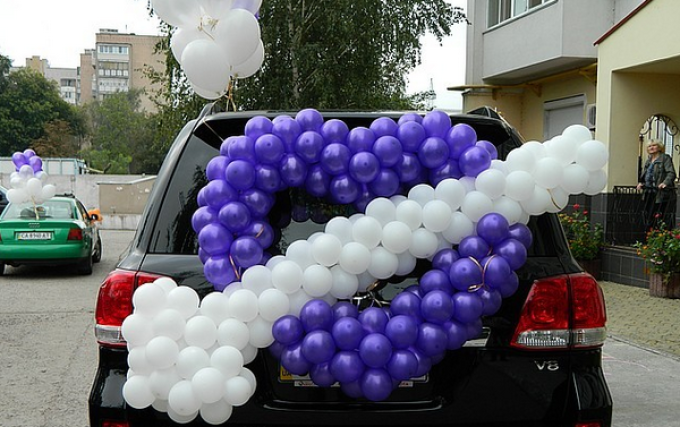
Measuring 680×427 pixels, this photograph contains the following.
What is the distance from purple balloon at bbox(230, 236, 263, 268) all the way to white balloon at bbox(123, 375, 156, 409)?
534mm

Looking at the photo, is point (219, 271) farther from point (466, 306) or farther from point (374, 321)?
point (466, 306)

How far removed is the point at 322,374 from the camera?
2.63m

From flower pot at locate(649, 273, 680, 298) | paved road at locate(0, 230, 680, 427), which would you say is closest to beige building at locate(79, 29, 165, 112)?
paved road at locate(0, 230, 680, 427)

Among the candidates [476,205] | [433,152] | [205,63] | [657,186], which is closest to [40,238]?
[205,63]

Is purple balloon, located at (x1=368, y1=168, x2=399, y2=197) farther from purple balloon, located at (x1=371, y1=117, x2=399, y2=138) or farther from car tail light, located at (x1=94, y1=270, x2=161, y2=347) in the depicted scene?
car tail light, located at (x1=94, y1=270, x2=161, y2=347)

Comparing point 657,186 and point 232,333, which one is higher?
point 657,186

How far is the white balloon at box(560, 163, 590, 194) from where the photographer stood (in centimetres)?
283

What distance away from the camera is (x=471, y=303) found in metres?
2.61

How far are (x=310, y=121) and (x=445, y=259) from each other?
28.5 inches

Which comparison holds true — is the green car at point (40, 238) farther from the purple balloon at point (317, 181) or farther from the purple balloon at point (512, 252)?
the purple balloon at point (512, 252)

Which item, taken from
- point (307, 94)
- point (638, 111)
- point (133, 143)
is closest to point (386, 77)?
point (307, 94)

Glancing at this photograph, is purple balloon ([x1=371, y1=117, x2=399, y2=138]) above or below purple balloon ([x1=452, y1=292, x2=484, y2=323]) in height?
above

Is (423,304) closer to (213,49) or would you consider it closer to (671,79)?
(213,49)

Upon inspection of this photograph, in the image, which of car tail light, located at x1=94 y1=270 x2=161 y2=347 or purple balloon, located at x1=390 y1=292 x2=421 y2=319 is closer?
purple balloon, located at x1=390 y1=292 x2=421 y2=319
